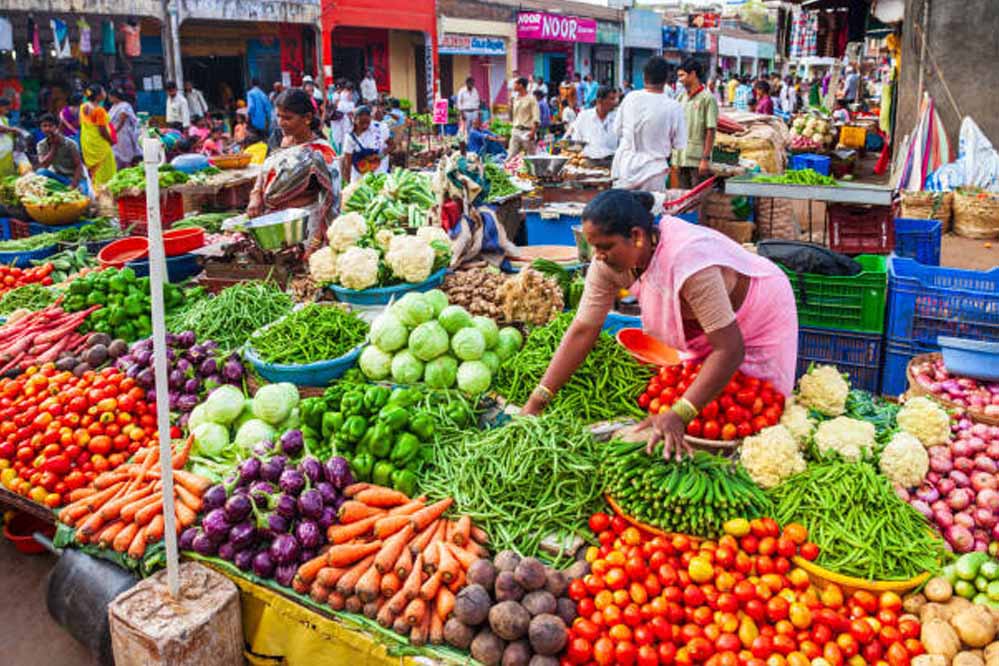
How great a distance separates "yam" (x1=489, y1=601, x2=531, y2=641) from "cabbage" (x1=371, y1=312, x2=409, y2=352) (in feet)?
5.91

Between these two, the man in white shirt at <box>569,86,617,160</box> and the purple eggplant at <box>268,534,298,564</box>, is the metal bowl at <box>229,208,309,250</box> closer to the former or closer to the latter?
the purple eggplant at <box>268,534,298,564</box>

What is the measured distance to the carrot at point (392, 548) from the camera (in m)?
2.77

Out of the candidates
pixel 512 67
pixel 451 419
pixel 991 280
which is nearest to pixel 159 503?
pixel 451 419

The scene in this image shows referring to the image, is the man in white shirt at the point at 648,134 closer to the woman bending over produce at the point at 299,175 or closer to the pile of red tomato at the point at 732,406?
the woman bending over produce at the point at 299,175

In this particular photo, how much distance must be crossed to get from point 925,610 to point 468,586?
150 centimetres

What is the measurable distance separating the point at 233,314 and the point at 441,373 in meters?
1.67

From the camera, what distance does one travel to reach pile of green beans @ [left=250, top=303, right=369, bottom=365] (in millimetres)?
4074

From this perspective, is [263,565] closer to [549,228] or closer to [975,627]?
[975,627]

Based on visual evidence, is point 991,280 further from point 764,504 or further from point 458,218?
point 458,218

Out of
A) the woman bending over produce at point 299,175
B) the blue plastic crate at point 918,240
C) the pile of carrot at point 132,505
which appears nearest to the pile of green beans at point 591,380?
the pile of carrot at point 132,505

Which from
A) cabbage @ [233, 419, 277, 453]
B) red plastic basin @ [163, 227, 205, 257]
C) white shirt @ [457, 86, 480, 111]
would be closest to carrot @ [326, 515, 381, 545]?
cabbage @ [233, 419, 277, 453]

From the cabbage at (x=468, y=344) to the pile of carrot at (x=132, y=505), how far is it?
134 cm

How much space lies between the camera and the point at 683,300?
9.78 ft

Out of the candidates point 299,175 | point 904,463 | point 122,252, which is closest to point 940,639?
point 904,463
